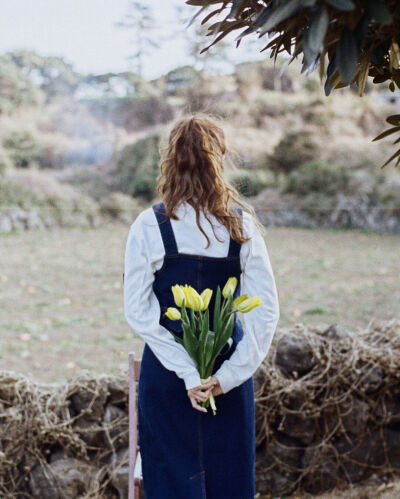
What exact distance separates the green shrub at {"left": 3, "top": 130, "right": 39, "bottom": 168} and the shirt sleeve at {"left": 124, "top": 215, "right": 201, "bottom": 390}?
727 inches

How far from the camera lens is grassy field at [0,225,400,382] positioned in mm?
5004

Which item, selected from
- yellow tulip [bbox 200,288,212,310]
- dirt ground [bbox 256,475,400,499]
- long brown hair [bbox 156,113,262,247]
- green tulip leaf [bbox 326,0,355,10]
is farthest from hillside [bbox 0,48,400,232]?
green tulip leaf [bbox 326,0,355,10]

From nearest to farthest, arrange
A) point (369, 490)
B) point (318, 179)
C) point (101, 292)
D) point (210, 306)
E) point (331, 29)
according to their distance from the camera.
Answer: point (331, 29), point (210, 306), point (369, 490), point (101, 292), point (318, 179)

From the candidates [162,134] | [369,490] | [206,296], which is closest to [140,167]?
[162,134]

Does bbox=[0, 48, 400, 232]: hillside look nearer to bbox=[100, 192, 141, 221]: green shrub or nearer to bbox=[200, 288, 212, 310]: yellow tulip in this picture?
bbox=[100, 192, 141, 221]: green shrub

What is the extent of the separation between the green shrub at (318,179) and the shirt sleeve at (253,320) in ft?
41.9

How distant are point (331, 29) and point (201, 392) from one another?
1.09 m

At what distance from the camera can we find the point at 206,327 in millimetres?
1680

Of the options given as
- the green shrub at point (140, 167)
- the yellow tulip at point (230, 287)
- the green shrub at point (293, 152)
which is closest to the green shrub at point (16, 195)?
the green shrub at point (140, 167)

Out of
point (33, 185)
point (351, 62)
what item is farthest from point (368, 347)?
point (33, 185)

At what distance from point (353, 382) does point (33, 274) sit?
20.6ft

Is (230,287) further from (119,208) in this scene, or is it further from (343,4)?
(119,208)

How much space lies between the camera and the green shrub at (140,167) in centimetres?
1672

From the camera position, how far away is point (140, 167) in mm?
17750
